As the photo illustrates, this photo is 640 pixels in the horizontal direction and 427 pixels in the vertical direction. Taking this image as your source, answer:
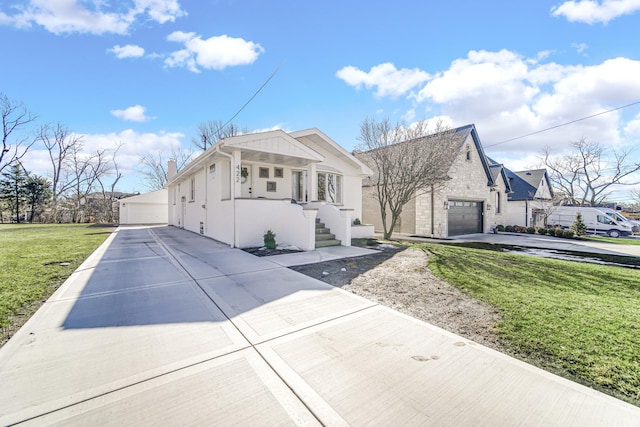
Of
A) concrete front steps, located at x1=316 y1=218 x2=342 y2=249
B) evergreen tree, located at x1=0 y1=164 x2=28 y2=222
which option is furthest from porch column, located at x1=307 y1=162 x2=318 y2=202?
evergreen tree, located at x1=0 y1=164 x2=28 y2=222

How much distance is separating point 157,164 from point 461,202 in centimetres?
3668

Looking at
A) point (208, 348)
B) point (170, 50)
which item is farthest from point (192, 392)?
point (170, 50)

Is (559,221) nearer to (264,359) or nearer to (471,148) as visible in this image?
(471,148)

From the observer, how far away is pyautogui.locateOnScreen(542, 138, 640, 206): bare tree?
75.7ft

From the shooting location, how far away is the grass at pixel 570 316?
2.33 meters

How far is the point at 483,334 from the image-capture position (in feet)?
9.75

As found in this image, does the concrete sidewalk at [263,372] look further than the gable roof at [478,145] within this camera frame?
No

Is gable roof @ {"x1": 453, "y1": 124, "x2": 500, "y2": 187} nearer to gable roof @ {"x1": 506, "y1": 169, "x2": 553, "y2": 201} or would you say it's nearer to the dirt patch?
gable roof @ {"x1": 506, "y1": 169, "x2": 553, "y2": 201}

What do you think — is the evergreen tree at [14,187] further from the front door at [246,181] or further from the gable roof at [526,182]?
the gable roof at [526,182]

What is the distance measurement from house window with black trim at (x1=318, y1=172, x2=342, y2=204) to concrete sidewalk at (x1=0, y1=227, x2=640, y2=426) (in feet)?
31.0

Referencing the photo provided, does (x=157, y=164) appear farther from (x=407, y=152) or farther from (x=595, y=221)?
(x=595, y=221)

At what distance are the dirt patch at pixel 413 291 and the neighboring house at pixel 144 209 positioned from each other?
24718 mm

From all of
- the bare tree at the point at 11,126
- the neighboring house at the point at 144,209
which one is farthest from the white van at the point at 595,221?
the bare tree at the point at 11,126

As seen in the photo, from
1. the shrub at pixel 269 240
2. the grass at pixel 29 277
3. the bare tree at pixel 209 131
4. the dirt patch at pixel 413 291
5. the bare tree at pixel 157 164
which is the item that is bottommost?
the dirt patch at pixel 413 291
